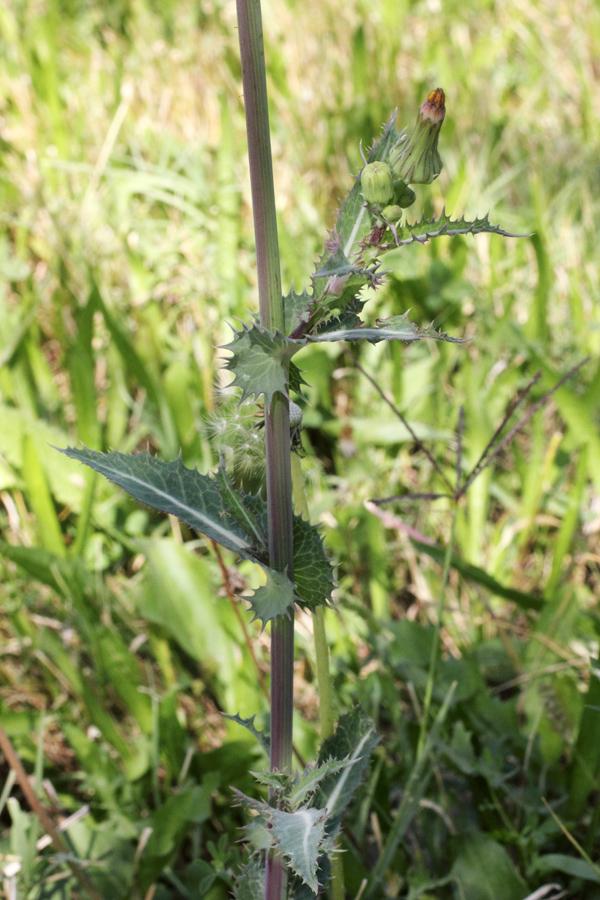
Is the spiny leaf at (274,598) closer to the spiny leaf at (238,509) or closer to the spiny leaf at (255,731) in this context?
the spiny leaf at (238,509)

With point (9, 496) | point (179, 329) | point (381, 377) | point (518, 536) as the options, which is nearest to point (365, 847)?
point (518, 536)

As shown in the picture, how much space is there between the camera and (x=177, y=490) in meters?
0.97

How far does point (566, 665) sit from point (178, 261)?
2032 millimetres

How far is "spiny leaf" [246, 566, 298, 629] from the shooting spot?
83 centimetres

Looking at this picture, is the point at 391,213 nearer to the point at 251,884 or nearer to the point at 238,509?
the point at 238,509

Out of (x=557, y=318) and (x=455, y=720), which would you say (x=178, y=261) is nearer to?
(x=557, y=318)

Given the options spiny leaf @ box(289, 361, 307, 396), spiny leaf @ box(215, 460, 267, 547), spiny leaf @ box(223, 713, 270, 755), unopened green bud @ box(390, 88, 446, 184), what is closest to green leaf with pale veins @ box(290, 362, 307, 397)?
spiny leaf @ box(289, 361, 307, 396)

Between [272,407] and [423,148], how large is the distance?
322 mm

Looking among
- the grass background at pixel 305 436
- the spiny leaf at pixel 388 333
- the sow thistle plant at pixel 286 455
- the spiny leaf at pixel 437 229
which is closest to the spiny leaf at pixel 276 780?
the sow thistle plant at pixel 286 455

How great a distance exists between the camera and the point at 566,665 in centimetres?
166

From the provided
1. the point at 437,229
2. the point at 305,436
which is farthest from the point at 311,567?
the point at 305,436

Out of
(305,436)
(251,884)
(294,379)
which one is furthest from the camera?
(305,436)

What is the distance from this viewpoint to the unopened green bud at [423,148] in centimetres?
81

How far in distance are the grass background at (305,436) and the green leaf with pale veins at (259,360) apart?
328 millimetres
